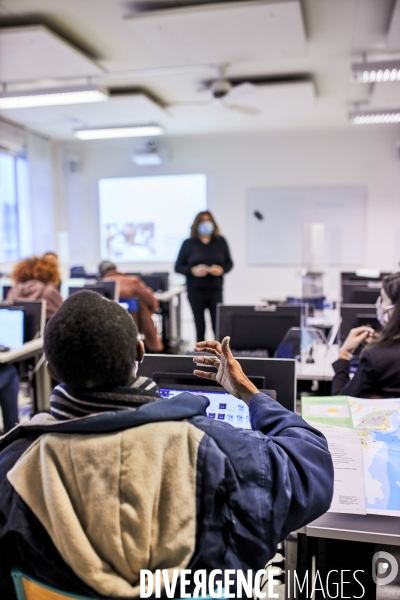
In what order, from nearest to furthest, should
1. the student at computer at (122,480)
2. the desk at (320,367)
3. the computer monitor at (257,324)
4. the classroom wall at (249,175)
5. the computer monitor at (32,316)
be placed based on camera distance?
the student at computer at (122,480) < the computer monitor at (257,324) < the desk at (320,367) < the computer monitor at (32,316) < the classroom wall at (249,175)

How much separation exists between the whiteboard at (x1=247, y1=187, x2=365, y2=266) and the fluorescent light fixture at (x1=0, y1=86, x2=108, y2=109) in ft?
11.7

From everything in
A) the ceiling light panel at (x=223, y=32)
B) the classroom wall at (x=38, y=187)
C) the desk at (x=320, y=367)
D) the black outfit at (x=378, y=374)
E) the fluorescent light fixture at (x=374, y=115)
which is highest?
the ceiling light panel at (x=223, y=32)

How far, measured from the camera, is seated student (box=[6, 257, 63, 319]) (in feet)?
12.9

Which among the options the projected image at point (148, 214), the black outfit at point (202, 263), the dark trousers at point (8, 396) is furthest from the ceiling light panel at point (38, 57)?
the projected image at point (148, 214)

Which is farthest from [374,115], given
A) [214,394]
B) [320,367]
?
[214,394]

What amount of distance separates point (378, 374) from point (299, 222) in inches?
235

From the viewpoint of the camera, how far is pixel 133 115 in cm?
643

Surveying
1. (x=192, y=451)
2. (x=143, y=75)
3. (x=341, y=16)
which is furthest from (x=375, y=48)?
(x=192, y=451)

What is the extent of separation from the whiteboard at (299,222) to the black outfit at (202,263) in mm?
2580

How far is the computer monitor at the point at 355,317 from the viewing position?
309 centimetres

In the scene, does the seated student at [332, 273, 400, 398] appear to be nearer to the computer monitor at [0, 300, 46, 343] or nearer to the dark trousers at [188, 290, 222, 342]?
the computer monitor at [0, 300, 46, 343]

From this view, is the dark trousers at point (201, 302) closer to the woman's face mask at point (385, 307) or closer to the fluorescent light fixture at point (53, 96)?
the fluorescent light fixture at point (53, 96)

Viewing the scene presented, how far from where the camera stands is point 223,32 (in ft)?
12.4

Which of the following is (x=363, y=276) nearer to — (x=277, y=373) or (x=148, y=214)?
(x=277, y=373)
